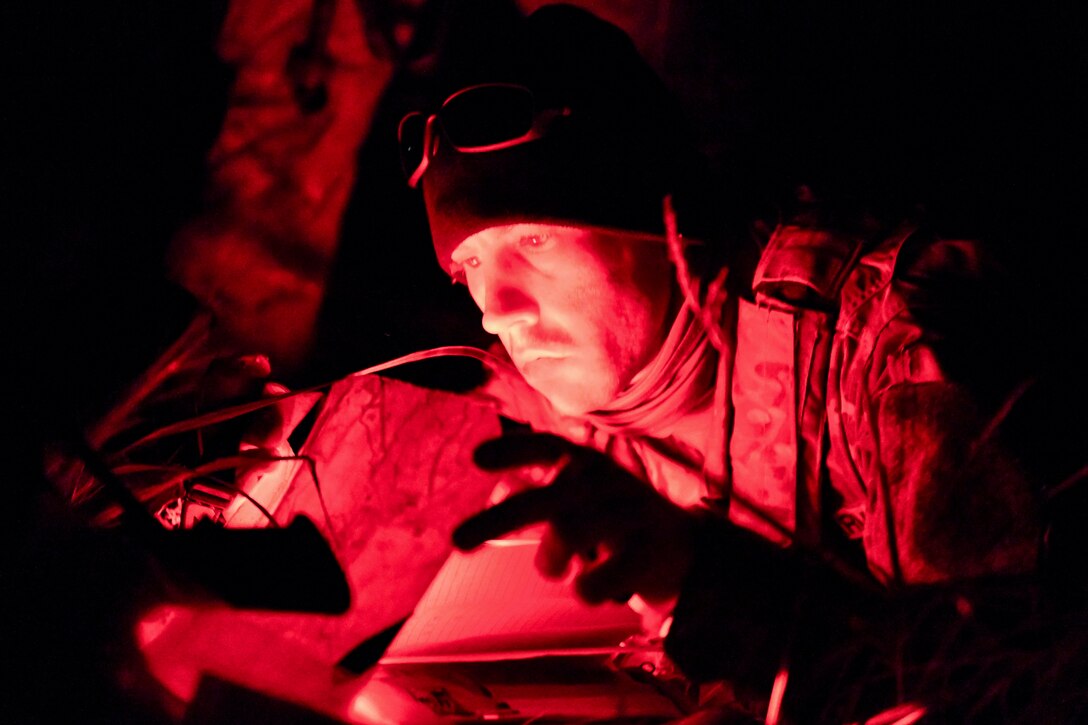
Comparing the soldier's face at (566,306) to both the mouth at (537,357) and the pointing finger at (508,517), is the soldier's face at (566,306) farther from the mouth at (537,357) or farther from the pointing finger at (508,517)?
the pointing finger at (508,517)

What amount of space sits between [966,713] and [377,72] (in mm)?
1456

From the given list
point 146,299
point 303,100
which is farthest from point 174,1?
point 146,299

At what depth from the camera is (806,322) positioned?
1454 mm

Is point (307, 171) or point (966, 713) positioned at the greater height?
point (307, 171)

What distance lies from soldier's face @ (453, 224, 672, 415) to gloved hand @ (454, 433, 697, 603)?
0.61 meters

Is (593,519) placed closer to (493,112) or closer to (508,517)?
(508,517)

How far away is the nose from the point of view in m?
1.54

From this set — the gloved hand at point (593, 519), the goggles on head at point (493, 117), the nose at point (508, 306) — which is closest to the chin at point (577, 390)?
the nose at point (508, 306)

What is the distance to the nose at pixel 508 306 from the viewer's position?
1544 mm

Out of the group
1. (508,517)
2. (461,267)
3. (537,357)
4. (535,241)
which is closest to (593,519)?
(508,517)

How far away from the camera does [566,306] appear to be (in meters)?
1.56

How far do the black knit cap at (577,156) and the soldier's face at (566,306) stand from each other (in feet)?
0.15

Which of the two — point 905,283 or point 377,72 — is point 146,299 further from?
point 905,283

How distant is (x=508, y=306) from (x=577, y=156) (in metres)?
0.31
